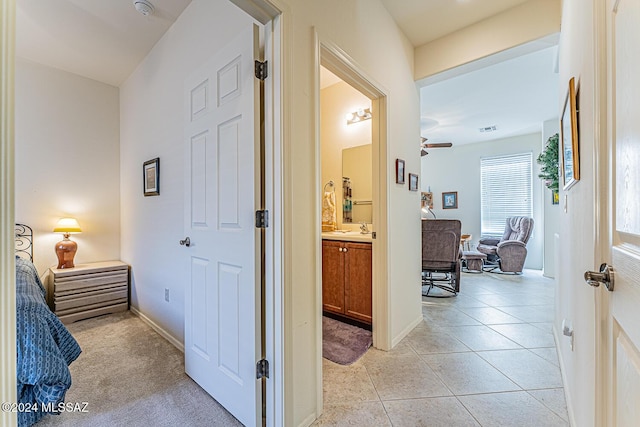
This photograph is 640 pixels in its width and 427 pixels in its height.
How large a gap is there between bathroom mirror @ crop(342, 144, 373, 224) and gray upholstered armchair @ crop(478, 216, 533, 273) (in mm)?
3520

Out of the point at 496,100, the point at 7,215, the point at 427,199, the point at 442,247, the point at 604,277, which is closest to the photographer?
the point at 7,215

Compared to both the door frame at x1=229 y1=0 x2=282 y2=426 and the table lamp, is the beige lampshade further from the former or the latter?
the door frame at x1=229 y1=0 x2=282 y2=426

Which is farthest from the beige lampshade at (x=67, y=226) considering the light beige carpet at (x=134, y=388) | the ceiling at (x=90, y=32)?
the ceiling at (x=90, y=32)

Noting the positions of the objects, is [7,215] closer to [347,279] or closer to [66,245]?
→ [347,279]

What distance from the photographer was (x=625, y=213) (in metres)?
0.67

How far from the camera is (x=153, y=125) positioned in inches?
110

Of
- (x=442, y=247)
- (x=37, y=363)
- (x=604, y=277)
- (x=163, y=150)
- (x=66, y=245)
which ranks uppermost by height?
(x=163, y=150)

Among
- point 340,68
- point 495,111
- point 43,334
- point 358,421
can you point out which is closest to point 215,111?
point 340,68

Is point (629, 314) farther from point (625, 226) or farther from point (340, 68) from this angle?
point (340, 68)

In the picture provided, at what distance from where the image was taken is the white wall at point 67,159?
2.99 m

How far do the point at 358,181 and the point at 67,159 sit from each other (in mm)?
3448

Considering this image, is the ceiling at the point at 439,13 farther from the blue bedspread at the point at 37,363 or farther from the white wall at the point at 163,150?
the blue bedspread at the point at 37,363

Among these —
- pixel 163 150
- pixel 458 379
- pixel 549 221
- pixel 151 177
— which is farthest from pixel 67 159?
pixel 549 221

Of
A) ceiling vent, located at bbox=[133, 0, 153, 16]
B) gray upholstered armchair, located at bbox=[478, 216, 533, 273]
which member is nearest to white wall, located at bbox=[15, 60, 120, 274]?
ceiling vent, located at bbox=[133, 0, 153, 16]
